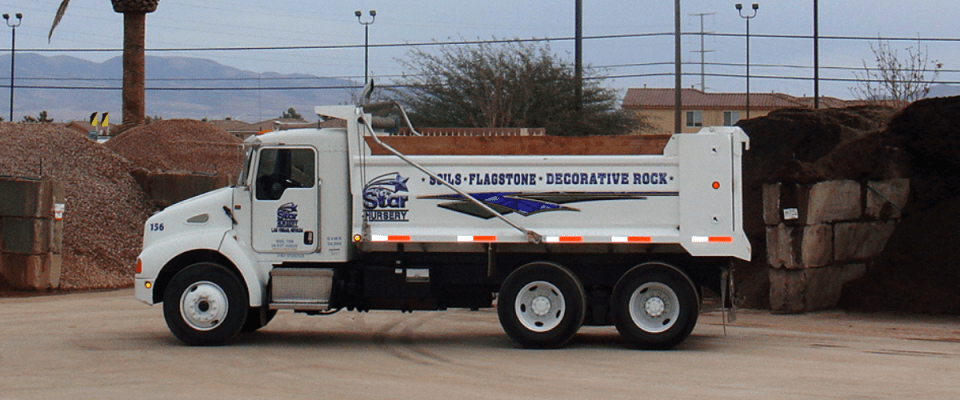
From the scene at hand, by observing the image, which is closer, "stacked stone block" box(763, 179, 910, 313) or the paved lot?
the paved lot

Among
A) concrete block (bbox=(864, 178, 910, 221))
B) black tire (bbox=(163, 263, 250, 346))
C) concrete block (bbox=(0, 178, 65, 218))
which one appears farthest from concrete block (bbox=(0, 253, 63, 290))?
concrete block (bbox=(864, 178, 910, 221))

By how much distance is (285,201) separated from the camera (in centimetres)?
1250

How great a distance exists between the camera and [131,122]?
29.9 meters

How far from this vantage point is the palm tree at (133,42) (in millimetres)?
27234

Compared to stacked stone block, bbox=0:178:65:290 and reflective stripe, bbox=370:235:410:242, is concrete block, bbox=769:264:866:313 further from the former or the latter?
stacked stone block, bbox=0:178:65:290

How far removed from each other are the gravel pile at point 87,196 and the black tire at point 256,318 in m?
7.42

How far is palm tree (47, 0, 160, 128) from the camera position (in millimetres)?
27234

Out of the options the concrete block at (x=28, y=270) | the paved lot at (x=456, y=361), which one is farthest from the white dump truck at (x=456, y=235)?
the concrete block at (x=28, y=270)

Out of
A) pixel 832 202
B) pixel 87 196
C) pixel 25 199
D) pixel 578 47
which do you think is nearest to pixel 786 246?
pixel 832 202

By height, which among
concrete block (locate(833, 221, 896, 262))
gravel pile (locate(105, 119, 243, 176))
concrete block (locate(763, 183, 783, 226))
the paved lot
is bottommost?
the paved lot

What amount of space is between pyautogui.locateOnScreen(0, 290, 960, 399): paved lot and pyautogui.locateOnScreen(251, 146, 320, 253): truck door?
1.28 metres

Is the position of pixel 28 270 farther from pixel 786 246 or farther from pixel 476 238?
pixel 786 246

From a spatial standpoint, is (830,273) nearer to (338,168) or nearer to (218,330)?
(338,168)

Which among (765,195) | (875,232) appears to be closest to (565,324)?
(765,195)
